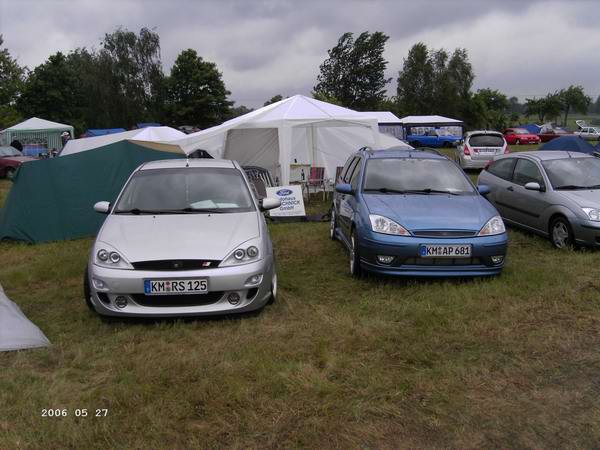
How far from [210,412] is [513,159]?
24.1ft

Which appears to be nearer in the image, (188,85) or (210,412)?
(210,412)

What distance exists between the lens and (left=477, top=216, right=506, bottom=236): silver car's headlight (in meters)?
5.46

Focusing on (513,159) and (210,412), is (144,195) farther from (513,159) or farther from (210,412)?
(513,159)

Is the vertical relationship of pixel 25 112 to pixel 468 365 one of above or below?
above

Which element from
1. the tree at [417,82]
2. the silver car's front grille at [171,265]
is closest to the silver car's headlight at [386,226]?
the silver car's front grille at [171,265]

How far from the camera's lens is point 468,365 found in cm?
373

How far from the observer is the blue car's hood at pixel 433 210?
5.44 meters

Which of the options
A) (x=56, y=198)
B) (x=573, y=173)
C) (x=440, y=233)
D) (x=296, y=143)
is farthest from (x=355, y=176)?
(x=296, y=143)

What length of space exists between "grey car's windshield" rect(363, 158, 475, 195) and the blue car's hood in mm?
194

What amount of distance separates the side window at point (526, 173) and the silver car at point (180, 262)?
4922 millimetres

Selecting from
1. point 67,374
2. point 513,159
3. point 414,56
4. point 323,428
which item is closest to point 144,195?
point 67,374

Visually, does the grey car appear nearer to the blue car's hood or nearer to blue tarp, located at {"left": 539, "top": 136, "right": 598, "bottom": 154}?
the blue car's hood
